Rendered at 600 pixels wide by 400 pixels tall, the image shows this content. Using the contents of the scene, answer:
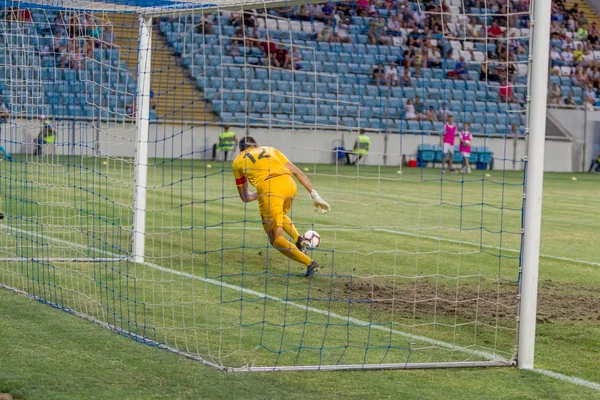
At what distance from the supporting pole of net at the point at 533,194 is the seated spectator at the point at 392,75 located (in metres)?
19.5

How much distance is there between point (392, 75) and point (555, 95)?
45.4 feet

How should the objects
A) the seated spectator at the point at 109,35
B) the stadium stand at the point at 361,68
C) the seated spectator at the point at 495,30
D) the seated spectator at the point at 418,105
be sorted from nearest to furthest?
1. the seated spectator at the point at 109,35
2. the stadium stand at the point at 361,68
3. the seated spectator at the point at 418,105
4. the seated spectator at the point at 495,30

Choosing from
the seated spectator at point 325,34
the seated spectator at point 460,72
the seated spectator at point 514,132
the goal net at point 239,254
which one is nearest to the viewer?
the goal net at point 239,254

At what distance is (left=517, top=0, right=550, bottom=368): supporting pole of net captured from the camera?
22.2ft

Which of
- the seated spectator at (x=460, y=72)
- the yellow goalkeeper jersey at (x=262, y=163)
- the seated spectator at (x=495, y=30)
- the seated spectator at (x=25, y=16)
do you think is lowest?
the yellow goalkeeper jersey at (x=262, y=163)

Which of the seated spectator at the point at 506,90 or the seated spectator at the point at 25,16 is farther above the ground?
the seated spectator at the point at 25,16

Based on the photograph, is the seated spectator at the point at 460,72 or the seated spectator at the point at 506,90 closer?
the seated spectator at the point at 506,90

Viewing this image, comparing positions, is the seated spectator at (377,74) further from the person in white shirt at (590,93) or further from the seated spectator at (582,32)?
the seated spectator at (582,32)

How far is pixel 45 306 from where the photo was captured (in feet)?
28.0

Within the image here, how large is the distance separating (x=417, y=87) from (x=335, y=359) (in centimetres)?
2371

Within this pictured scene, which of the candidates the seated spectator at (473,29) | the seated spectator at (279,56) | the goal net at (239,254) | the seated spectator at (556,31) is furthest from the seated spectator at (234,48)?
the seated spectator at (556,31)

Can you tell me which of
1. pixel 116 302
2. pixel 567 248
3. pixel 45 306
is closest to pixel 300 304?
pixel 116 302

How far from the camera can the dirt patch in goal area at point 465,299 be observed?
894 centimetres

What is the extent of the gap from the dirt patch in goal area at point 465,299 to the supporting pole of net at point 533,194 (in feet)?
5.24
